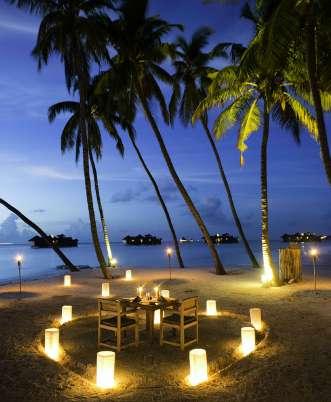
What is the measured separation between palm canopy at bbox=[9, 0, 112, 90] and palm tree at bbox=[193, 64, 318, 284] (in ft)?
14.1

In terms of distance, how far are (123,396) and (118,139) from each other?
57.3 feet

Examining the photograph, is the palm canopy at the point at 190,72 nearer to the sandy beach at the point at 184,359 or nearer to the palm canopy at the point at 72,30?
the palm canopy at the point at 72,30

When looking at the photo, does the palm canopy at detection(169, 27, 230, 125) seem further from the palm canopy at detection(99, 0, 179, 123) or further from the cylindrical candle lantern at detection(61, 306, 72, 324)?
the cylindrical candle lantern at detection(61, 306, 72, 324)

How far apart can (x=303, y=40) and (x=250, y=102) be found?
3.64 meters

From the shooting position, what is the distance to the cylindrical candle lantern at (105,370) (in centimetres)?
520

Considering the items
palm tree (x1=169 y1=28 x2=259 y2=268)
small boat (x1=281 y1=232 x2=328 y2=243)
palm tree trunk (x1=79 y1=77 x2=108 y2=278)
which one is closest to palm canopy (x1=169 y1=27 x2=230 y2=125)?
palm tree (x1=169 y1=28 x2=259 y2=268)

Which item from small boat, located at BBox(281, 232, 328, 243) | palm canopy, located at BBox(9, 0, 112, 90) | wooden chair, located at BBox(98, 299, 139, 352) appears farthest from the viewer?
small boat, located at BBox(281, 232, 328, 243)

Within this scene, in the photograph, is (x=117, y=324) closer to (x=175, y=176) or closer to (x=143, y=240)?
(x=175, y=176)

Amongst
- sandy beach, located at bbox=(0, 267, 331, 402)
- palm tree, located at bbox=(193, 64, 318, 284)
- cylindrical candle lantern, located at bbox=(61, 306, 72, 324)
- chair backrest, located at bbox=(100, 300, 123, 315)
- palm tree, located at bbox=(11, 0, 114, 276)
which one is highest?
palm tree, located at bbox=(11, 0, 114, 276)

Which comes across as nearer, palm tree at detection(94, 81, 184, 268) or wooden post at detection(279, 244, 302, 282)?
wooden post at detection(279, 244, 302, 282)

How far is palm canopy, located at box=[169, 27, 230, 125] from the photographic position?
18188mm

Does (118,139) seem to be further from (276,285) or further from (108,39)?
(276,285)

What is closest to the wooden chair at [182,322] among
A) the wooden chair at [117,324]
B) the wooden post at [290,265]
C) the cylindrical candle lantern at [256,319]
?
the wooden chair at [117,324]

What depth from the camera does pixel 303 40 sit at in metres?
9.92
